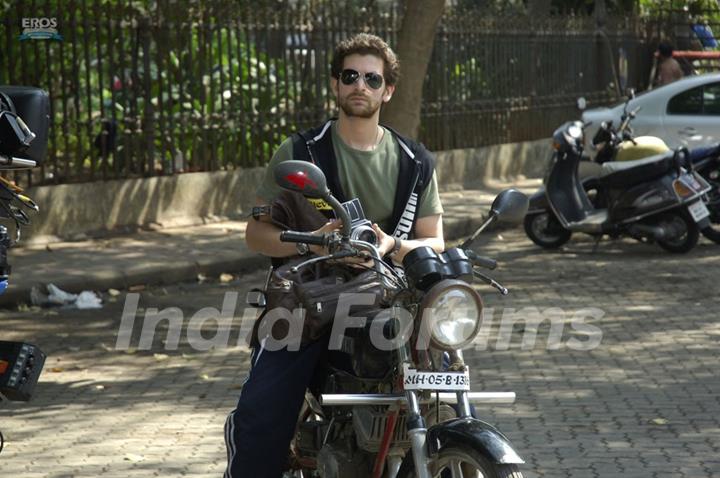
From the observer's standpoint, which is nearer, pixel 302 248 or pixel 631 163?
pixel 302 248

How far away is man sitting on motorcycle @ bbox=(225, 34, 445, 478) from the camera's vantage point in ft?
15.1

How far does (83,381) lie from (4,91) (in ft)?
11.9

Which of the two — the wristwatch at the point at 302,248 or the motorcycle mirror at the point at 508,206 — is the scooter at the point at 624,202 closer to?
the motorcycle mirror at the point at 508,206

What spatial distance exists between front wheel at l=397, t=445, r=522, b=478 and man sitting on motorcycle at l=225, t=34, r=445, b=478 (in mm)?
592

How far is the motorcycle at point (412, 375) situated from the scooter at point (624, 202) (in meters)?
9.55

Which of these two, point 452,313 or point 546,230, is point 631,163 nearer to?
point 546,230

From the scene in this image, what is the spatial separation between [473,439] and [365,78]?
4.44 ft

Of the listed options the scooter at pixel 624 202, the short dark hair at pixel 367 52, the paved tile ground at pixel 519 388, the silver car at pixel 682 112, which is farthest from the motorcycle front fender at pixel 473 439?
the silver car at pixel 682 112

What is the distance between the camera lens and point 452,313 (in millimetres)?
3992

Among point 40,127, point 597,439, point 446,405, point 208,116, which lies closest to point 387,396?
point 446,405

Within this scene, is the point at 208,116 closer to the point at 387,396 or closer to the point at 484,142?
the point at 484,142

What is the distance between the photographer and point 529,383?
832 cm

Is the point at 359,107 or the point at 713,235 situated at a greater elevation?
the point at 359,107

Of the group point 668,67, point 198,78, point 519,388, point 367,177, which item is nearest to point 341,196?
point 367,177
